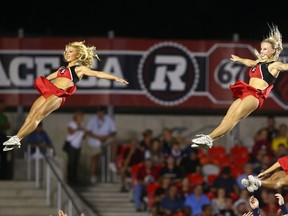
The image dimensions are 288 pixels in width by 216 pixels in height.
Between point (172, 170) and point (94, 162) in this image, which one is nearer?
point (172, 170)

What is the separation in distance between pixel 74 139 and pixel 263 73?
982 cm

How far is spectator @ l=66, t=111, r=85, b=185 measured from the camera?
2731 cm

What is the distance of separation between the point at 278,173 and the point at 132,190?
9058mm

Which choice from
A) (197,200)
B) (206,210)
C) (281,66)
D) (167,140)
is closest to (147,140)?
(167,140)

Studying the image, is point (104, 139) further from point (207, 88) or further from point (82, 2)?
point (82, 2)

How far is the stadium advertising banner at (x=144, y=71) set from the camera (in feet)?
91.7

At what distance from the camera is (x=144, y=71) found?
28.1 meters

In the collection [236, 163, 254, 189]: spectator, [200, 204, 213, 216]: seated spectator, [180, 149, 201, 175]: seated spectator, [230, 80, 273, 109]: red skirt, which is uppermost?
[230, 80, 273, 109]: red skirt

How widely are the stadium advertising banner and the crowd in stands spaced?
774 millimetres

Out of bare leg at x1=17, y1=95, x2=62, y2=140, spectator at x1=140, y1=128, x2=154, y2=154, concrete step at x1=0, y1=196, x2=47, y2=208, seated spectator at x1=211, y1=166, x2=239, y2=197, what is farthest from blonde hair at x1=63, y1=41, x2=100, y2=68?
spectator at x1=140, y1=128, x2=154, y2=154

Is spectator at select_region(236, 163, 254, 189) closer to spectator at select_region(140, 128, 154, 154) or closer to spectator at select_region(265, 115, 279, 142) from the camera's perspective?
spectator at select_region(265, 115, 279, 142)

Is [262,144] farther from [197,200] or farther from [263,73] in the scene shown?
[263,73]

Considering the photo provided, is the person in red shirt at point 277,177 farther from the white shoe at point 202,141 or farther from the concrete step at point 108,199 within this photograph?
the concrete step at point 108,199

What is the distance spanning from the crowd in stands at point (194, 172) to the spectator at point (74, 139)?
78 cm
